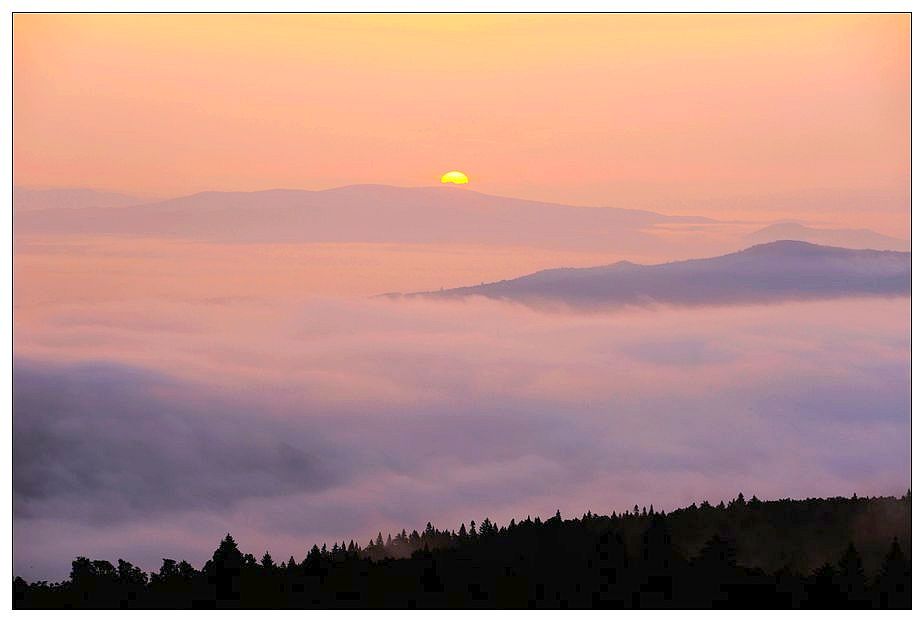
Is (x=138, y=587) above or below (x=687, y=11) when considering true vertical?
below

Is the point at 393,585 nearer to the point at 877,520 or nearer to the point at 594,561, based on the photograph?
the point at 594,561

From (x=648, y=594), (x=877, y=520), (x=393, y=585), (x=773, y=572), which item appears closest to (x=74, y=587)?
(x=393, y=585)

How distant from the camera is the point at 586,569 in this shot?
2034 inches

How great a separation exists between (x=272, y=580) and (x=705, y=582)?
631 inches

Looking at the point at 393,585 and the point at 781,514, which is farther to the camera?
the point at 781,514

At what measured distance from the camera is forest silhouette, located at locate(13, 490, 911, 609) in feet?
160

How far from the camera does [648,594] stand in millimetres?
49281

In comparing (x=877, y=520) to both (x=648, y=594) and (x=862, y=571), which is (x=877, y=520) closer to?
(x=862, y=571)

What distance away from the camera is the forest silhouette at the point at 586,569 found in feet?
160

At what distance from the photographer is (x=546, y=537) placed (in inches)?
2162

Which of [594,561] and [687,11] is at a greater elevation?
[687,11]
